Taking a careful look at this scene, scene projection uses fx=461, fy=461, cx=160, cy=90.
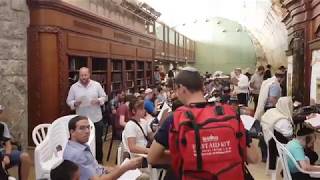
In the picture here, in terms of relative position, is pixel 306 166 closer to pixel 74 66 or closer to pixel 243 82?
pixel 74 66

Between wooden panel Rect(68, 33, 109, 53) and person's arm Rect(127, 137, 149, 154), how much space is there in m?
3.24

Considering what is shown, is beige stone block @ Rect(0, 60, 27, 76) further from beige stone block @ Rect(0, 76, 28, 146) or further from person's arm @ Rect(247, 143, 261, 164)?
person's arm @ Rect(247, 143, 261, 164)

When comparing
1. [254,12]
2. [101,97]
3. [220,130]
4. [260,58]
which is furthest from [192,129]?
[260,58]

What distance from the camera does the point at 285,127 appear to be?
18.0ft

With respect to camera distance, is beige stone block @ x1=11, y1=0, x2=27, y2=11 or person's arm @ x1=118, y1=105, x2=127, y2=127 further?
beige stone block @ x1=11, y1=0, x2=27, y2=11

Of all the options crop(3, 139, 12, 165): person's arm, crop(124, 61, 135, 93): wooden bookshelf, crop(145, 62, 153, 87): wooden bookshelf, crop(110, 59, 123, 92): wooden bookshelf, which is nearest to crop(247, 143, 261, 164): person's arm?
crop(3, 139, 12, 165): person's arm

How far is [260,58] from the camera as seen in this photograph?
95.6 ft

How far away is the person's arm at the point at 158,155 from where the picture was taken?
221 centimetres

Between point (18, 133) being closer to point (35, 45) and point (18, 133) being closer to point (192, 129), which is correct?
point (35, 45)

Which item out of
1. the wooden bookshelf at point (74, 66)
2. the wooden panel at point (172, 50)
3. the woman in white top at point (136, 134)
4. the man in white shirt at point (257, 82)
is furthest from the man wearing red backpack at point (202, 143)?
the wooden panel at point (172, 50)

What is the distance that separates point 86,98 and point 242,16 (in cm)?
2018

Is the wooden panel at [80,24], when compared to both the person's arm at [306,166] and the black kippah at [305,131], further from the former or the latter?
the person's arm at [306,166]

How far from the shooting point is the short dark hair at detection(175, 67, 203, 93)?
2254mm

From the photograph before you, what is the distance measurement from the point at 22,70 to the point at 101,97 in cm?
120
